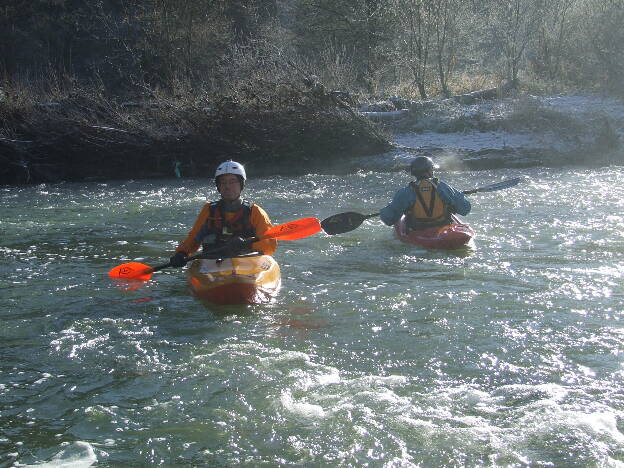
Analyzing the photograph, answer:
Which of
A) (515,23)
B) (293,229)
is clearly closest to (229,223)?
(293,229)

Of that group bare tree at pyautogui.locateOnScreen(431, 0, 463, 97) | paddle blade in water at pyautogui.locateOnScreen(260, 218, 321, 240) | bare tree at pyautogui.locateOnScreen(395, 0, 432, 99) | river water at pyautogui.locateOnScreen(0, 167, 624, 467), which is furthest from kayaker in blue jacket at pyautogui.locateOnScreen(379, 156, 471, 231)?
bare tree at pyautogui.locateOnScreen(431, 0, 463, 97)

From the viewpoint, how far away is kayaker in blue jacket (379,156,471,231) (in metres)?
7.46

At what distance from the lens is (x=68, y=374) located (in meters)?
4.38

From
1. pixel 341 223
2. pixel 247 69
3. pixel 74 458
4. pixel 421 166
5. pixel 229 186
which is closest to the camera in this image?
pixel 74 458

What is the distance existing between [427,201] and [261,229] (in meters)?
2.11

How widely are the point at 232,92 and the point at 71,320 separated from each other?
9.47 meters

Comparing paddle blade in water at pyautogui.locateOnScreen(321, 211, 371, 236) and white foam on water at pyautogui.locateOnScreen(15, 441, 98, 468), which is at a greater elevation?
paddle blade in water at pyautogui.locateOnScreen(321, 211, 371, 236)

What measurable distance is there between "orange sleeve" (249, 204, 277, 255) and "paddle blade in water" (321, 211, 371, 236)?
1530 millimetres

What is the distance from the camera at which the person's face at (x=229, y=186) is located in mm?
6156

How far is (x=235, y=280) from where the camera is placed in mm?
5531

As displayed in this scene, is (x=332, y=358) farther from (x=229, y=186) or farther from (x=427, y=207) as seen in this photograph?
(x=427, y=207)

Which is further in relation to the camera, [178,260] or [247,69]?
[247,69]

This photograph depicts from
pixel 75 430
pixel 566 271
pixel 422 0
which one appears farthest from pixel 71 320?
pixel 422 0

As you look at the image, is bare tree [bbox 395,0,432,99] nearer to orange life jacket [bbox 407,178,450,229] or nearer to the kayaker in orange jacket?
orange life jacket [bbox 407,178,450,229]
